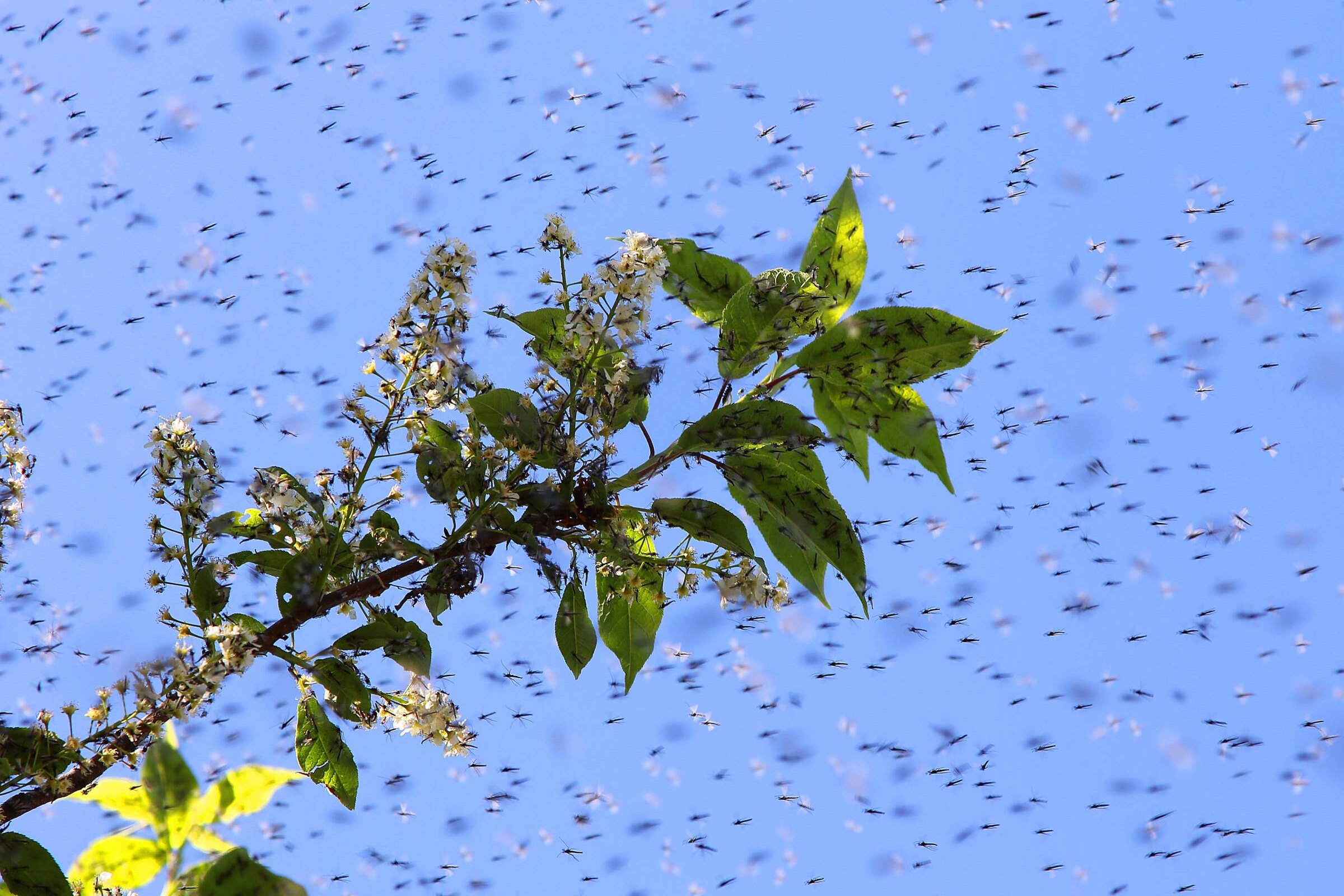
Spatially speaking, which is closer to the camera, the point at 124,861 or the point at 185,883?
the point at 185,883

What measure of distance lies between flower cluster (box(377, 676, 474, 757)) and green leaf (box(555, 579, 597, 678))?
0.88 ft

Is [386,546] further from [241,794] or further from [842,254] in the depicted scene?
[842,254]

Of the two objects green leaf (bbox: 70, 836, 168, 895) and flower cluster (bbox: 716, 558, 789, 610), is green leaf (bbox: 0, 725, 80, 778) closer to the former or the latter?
green leaf (bbox: 70, 836, 168, 895)

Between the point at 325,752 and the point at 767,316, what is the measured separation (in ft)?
4.00

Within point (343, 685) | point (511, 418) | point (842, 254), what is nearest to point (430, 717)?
point (343, 685)

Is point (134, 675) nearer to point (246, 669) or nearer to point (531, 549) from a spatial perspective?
point (246, 669)

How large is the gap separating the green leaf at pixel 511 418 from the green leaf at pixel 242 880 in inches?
35.0

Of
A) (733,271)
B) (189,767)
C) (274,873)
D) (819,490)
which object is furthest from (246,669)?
(733,271)

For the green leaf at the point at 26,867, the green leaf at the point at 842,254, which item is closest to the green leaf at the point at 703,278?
the green leaf at the point at 842,254

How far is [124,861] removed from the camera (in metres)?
2.36

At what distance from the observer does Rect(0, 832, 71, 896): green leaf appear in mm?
1870

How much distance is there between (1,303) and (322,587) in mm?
897

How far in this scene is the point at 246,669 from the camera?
1841 mm

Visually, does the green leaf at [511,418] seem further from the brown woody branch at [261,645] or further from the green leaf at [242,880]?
the green leaf at [242,880]
